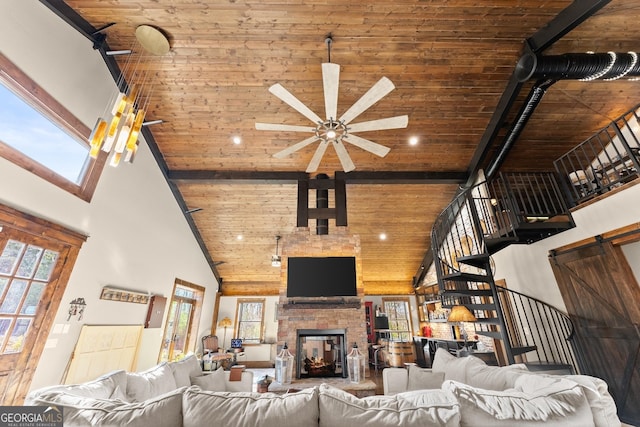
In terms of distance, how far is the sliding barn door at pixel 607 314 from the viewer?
3.66 metres

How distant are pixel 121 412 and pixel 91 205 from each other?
12.4 ft

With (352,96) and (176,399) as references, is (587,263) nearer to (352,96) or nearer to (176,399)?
(352,96)

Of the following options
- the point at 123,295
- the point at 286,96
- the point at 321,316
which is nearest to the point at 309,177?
the point at 321,316

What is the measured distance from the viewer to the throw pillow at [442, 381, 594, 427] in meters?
1.58

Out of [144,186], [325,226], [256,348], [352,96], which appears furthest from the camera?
[256,348]

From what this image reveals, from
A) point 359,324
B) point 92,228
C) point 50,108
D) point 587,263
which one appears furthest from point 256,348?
point 587,263

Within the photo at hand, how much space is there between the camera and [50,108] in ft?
11.7

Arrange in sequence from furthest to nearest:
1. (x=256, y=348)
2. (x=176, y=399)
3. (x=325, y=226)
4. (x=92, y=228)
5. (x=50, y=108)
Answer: (x=256, y=348), (x=325, y=226), (x=92, y=228), (x=50, y=108), (x=176, y=399)

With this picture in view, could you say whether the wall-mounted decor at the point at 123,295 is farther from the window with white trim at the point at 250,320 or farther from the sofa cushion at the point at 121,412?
the window with white trim at the point at 250,320

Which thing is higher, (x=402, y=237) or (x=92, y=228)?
(x=402, y=237)

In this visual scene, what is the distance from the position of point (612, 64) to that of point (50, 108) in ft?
24.7

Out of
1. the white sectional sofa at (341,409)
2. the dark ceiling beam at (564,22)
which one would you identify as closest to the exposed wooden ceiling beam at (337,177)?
the dark ceiling beam at (564,22)

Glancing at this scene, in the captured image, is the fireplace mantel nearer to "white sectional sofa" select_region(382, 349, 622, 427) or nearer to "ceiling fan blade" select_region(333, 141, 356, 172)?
"ceiling fan blade" select_region(333, 141, 356, 172)

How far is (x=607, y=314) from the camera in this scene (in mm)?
3980
